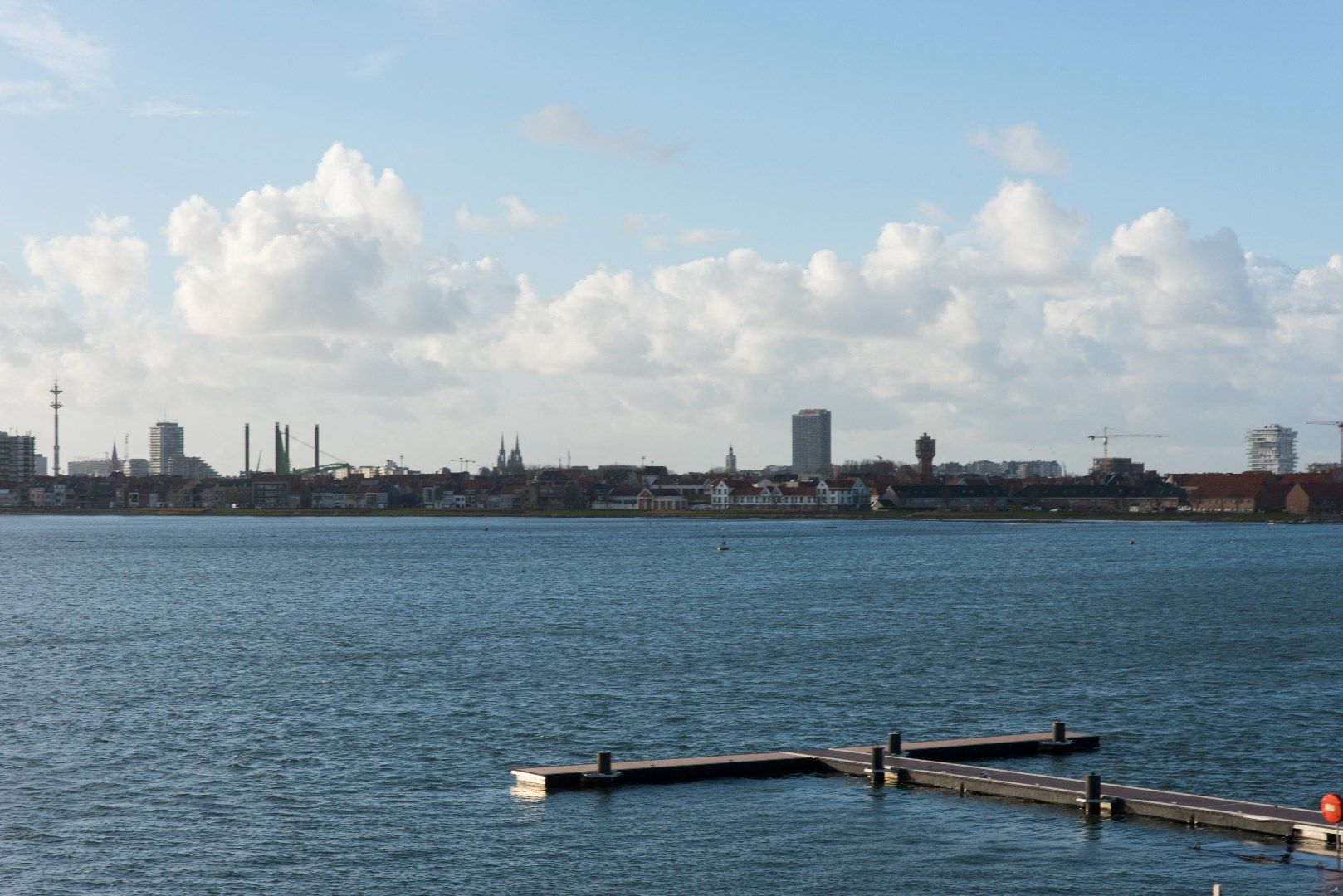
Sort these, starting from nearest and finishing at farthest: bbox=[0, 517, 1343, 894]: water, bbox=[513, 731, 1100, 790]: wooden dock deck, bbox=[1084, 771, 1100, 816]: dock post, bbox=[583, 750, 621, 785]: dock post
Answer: bbox=[0, 517, 1343, 894]: water < bbox=[1084, 771, 1100, 816]: dock post < bbox=[583, 750, 621, 785]: dock post < bbox=[513, 731, 1100, 790]: wooden dock deck

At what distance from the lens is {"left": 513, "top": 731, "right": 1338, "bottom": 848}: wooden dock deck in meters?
35.7

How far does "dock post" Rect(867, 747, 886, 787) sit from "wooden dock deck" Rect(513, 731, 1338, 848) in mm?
35

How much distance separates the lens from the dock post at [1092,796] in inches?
1473

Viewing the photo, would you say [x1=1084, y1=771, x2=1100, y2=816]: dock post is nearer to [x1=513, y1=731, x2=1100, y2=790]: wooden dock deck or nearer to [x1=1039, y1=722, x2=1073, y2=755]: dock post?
[x1=513, y1=731, x2=1100, y2=790]: wooden dock deck

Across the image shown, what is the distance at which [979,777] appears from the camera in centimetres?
4041

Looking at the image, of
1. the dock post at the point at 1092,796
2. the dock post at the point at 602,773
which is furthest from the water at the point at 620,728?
the dock post at the point at 1092,796

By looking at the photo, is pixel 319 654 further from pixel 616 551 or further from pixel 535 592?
pixel 616 551

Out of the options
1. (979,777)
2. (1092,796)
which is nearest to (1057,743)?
(979,777)

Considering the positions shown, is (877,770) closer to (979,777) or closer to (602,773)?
(979,777)

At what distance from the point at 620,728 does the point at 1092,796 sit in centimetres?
1773

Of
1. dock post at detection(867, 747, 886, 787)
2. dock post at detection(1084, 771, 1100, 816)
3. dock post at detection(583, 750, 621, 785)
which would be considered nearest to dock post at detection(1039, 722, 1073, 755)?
dock post at detection(867, 747, 886, 787)

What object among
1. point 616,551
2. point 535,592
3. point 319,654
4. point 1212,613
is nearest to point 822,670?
point 319,654

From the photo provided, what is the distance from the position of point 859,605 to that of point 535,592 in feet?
85.9

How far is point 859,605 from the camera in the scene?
102 m
